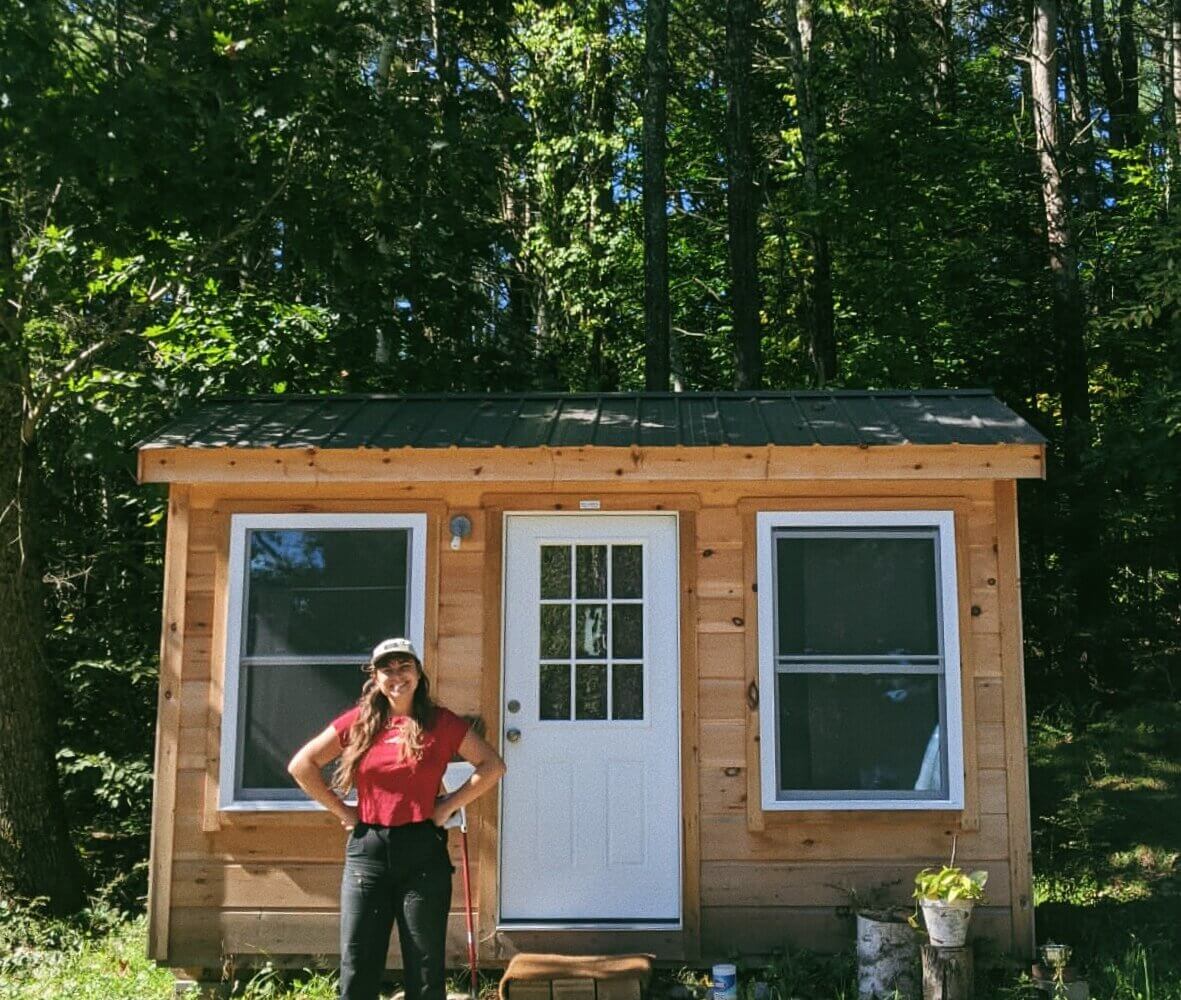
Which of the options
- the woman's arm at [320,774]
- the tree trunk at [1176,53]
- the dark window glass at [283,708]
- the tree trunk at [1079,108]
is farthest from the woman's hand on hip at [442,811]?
the tree trunk at [1079,108]

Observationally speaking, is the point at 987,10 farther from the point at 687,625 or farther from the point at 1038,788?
the point at 687,625

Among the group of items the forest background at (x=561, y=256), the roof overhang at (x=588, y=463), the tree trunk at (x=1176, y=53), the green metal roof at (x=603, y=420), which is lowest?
the roof overhang at (x=588, y=463)

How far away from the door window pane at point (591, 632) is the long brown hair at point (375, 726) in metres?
1.58

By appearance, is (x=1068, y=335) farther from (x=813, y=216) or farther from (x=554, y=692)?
(x=554, y=692)

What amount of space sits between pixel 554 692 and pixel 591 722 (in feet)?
0.73

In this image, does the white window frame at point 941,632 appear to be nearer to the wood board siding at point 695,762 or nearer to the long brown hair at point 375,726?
the wood board siding at point 695,762

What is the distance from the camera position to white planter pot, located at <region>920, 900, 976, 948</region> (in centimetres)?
470

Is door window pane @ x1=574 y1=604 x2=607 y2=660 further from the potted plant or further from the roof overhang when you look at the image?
the potted plant

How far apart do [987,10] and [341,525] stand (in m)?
14.0

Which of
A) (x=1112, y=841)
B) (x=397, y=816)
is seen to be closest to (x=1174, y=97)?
(x=1112, y=841)

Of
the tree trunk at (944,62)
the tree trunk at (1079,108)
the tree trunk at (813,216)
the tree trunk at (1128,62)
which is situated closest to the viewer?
the tree trunk at (813,216)

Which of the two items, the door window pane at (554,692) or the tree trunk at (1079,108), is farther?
the tree trunk at (1079,108)

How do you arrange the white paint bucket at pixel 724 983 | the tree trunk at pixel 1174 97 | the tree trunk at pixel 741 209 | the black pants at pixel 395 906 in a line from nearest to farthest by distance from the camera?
the black pants at pixel 395 906
the white paint bucket at pixel 724 983
the tree trunk at pixel 1174 97
the tree trunk at pixel 741 209

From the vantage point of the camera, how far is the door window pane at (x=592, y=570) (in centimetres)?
550
